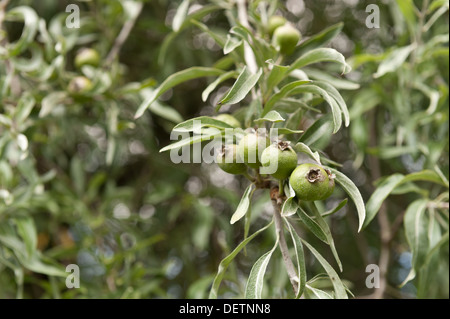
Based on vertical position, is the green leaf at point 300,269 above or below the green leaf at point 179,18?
below

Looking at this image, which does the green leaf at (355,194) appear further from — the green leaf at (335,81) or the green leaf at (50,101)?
the green leaf at (50,101)

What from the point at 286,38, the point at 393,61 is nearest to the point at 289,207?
the point at 286,38

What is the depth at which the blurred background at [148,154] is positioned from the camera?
1.43m

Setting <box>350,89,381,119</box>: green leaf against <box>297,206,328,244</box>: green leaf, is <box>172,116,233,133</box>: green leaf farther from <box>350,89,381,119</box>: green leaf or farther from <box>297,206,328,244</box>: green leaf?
<box>350,89,381,119</box>: green leaf

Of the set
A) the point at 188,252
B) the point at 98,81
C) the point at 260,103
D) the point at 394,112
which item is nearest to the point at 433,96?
the point at 394,112

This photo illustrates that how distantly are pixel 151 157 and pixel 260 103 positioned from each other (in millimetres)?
1164

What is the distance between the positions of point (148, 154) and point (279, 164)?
1363mm

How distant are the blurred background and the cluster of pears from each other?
18cm

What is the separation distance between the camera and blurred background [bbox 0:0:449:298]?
4.69 ft

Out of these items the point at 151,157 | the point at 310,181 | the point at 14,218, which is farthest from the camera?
the point at 151,157

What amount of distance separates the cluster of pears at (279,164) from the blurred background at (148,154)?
18 centimetres

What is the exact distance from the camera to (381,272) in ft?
5.00

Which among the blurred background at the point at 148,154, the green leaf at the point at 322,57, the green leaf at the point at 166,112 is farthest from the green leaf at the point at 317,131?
the green leaf at the point at 166,112

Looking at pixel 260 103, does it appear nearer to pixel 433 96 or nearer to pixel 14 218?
pixel 433 96
